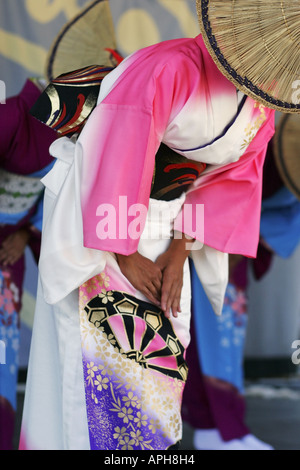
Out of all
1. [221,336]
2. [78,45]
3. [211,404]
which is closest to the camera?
[78,45]

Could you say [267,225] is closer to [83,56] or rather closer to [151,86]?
[83,56]

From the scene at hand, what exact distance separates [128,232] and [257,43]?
0.51 metres

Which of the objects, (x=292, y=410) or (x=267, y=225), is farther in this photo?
(x=292, y=410)

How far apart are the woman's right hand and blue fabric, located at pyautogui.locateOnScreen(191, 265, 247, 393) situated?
157 centimetres

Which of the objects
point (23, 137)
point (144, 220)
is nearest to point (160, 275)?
point (144, 220)

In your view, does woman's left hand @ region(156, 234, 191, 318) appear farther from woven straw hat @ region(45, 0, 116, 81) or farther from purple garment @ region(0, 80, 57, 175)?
woven straw hat @ region(45, 0, 116, 81)

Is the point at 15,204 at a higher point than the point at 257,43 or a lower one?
lower

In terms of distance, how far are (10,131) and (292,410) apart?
7.53 feet

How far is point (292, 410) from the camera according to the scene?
12.8 feet

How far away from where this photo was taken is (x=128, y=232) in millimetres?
1669

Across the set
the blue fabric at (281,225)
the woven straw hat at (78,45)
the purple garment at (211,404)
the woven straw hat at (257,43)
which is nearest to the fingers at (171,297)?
the woven straw hat at (257,43)

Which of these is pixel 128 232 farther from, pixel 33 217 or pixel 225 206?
pixel 33 217

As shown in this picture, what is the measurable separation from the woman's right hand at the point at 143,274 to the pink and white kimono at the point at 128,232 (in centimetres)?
2
